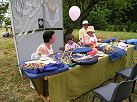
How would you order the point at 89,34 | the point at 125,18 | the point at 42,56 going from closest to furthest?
the point at 42,56
the point at 89,34
the point at 125,18

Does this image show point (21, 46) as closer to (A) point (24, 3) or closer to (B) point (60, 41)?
(A) point (24, 3)

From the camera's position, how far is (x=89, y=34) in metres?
5.73

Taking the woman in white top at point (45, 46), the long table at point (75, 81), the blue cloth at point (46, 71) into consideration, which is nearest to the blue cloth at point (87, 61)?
the long table at point (75, 81)

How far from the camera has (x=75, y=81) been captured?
12.9ft

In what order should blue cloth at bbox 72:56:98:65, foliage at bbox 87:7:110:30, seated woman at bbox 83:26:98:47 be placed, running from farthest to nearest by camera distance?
1. foliage at bbox 87:7:110:30
2. seated woman at bbox 83:26:98:47
3. blue cloth at bbox 72:56:98:65

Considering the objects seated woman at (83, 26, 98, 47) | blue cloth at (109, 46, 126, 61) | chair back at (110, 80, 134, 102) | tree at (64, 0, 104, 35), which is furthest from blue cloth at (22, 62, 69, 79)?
tree at (64, 0, 104, 35)

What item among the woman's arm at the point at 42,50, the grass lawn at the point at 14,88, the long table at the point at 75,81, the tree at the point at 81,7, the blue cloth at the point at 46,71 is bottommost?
the grass lawn at the point at 14,88

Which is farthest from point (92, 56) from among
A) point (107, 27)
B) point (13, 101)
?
point (107, 27)

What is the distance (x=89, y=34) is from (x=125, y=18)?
12.0 m

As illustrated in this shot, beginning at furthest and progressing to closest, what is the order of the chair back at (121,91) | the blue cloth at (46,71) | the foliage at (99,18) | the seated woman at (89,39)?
the foliage at (99,18)
the seated woman at (89,39)
the blue cloth at (46,71)
the chair back at (121,91)

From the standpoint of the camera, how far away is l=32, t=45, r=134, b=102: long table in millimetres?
3607

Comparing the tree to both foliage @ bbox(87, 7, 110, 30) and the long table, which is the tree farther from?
foliage @ bbox(87, 7, 110, 30)

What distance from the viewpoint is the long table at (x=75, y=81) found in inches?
142

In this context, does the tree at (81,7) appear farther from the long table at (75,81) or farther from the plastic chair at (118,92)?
the plastic chair at (118,92)
